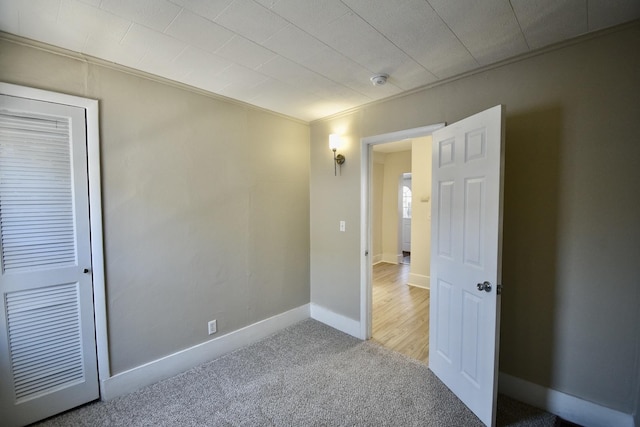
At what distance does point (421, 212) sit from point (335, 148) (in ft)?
8.19

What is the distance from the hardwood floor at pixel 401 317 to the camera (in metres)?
2.84

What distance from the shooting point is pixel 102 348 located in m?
2.02

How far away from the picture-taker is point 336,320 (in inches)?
127

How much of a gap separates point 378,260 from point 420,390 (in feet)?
15.3

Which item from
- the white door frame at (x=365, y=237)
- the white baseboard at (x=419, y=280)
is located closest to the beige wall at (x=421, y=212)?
the white baseboard at (x=419, y=280)

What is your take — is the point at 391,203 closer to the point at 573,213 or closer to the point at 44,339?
the point at 573,213

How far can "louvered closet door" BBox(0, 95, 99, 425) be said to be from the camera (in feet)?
5.64

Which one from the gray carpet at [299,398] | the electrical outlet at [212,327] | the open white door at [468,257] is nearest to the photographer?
the open white door at [468,257]

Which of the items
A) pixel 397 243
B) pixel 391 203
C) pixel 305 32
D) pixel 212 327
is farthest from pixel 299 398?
pixel 391 203

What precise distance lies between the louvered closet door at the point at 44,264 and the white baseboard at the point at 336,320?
→ 2154 millimetres

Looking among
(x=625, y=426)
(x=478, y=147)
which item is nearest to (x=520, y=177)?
(x=478, y=147)

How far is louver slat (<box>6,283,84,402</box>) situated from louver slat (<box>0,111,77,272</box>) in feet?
0.71

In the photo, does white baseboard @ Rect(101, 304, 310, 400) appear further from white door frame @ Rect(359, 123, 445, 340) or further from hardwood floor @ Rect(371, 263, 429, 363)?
hardwood floor @ Rect(371, 263, 429, 363)

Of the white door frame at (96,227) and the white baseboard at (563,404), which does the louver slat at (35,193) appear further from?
the white baseboard at (563,404)
